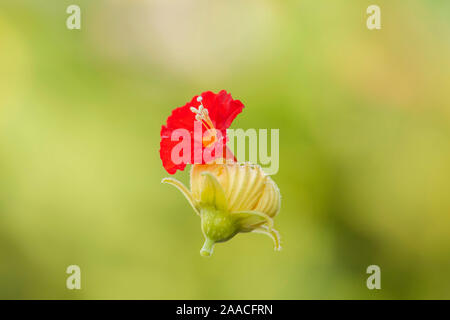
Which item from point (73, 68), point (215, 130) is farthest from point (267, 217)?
point (73, 68)

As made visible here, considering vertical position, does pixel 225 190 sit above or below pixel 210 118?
below

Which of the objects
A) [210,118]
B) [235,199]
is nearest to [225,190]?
[235,199]

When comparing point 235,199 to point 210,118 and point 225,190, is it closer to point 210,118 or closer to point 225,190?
point 225,190

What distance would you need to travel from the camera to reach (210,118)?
1344 millimetres

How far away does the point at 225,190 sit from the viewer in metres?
1.31

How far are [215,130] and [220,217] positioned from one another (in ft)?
0.75

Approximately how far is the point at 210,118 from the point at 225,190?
0.20m

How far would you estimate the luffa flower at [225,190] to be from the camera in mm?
1297

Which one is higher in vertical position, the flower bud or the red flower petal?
the red flower petal

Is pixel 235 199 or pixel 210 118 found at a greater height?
pixel 210 118

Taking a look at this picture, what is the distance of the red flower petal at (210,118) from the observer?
134cm

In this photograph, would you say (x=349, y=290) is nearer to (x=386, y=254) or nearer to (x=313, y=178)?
(x=386, y=254)

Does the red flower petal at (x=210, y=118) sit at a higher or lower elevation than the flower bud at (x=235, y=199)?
higher

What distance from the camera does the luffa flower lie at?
1.30 meters
